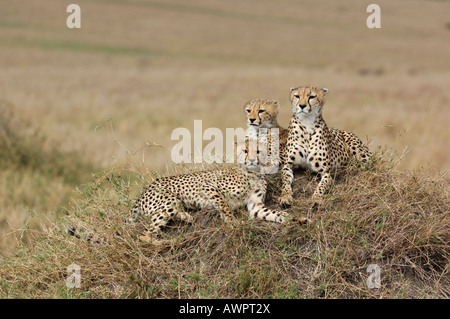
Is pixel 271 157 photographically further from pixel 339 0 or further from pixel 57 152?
pixel 339 0

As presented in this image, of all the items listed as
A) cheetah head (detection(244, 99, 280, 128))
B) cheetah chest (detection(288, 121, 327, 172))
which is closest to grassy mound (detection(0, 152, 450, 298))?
cheetah chest (detection(288, 121, 327, 172))

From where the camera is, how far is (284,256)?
4.48 m

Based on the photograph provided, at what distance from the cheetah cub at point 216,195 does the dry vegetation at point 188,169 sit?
13 cm

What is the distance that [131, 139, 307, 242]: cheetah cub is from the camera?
4676 mm

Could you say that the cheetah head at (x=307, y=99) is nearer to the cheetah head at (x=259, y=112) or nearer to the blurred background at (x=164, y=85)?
the cheetah head at (x=259, y=112)

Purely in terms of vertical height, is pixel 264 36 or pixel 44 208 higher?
pixel 264 36

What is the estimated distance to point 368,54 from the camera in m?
42.6

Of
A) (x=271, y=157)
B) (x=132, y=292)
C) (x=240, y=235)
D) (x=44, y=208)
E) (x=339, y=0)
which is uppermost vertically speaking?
(x=339, y=0)

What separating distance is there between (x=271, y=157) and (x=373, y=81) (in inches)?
755

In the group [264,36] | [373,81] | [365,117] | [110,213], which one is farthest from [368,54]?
[110,213]

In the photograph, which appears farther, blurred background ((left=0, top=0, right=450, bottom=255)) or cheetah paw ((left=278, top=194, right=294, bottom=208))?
blurred background ((left=0, top=0, right=450, bottom=255))

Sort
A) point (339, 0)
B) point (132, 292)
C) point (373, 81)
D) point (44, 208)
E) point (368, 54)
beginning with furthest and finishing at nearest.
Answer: point (339, 0), point (368, 54), point (373, 81), point (44, 208), point (132, 292)

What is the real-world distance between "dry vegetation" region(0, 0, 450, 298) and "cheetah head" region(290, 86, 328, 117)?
29.7 inches

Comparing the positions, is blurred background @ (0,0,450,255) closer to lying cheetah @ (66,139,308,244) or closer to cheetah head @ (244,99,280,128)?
lying cheetah @ (66,139,308,244)
